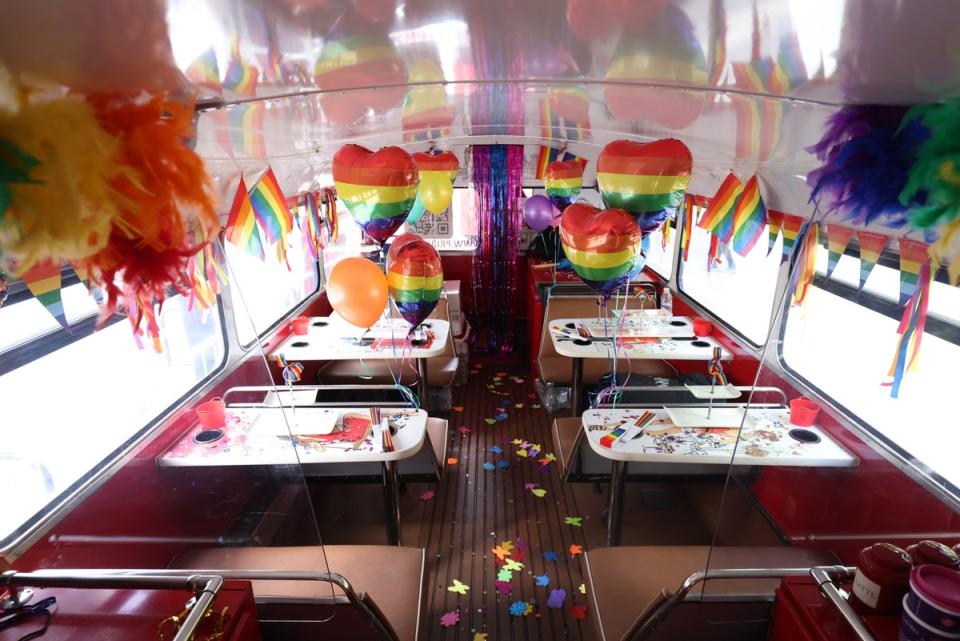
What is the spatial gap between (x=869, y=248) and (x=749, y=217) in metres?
1.91

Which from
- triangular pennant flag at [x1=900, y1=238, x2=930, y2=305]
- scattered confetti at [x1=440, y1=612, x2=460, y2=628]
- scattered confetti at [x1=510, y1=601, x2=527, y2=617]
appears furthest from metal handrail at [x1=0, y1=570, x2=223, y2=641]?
triangular pennant flag at [x1=900, y1=238, x2=930, y2=305]

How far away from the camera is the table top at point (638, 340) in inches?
170

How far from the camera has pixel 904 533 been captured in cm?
227

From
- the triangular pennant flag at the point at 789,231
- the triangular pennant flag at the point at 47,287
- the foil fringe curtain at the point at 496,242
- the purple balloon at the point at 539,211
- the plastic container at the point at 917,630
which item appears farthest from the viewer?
the foil fringe curtain at the point at 496,242

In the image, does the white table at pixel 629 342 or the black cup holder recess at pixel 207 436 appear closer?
the black cup holder recess at pixel 207 436

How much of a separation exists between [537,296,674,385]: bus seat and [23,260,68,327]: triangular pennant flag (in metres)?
3.99

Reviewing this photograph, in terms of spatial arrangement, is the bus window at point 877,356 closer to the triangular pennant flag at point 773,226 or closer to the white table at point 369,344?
the triangular pennant flag at point 773,226

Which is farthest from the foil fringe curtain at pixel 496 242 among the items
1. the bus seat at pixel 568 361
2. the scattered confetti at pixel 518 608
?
the scattered confetti at pixel 518 608

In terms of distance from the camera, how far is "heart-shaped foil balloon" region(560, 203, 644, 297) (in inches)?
106

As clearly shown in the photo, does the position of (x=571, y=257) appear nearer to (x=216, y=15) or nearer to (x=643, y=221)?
(x=643, y=221)

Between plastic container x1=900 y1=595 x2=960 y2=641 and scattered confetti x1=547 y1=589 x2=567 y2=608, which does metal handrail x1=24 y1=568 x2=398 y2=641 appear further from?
plastic container x1=900 y1=595 x2=960 y2=641

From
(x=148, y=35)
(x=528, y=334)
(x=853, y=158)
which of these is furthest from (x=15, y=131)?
(x=528, y=334)

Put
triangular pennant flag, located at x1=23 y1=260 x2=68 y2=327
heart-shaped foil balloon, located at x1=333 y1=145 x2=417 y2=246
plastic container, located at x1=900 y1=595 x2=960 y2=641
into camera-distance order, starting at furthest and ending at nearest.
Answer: heart-shaped foil balloon, located at x1=333 y1=145 x2=417 y2=246
triangular pennant flag, located at x1=23 y1=260 x2=68 y2=327
plastic container, located at x1=900 y1=595 x2=960 y2=641

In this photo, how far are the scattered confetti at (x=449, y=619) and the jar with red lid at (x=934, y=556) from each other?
226cm
